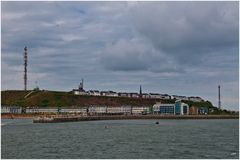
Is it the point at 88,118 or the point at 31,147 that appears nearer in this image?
the point at 31,147

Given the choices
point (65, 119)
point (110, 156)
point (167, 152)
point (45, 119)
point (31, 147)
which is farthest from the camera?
point (65, 119)

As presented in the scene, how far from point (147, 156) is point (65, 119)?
11073 centimetres

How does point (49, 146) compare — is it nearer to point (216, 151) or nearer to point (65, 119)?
point (216, 151)

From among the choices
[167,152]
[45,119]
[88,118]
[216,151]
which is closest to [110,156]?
[167,152]

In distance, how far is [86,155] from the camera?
129 ft

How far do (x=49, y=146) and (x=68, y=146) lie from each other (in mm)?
1966

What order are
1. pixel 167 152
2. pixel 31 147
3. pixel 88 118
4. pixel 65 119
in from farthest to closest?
pixel 88 118 → pixel 65 119 → pixel 31 147 → pixel 167 152

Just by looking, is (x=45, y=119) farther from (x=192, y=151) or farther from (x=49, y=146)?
(x=192, y=151)

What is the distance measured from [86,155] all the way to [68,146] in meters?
8.68

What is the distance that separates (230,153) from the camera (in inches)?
1582

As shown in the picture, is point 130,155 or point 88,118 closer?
point 130,155

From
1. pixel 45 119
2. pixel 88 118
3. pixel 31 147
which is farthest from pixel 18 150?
pixel 88 118

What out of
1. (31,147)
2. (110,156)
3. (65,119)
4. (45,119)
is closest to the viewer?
(110,156)

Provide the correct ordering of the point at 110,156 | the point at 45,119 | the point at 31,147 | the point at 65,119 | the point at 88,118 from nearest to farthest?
the point at 110,156 < the point at 31,147 < the point at 45,119 < the point at 65,119 < the point at 88,118
